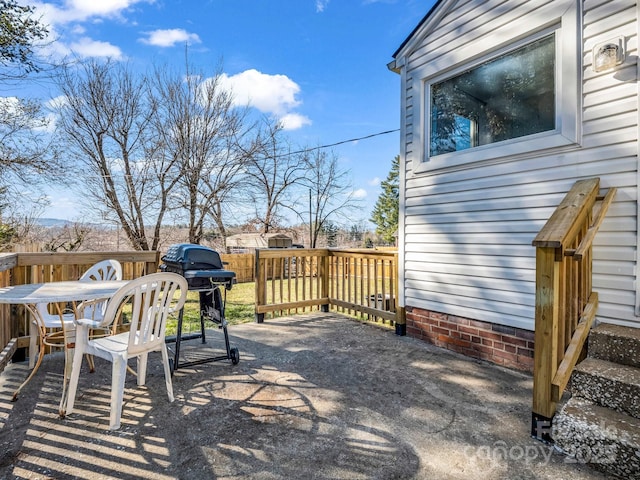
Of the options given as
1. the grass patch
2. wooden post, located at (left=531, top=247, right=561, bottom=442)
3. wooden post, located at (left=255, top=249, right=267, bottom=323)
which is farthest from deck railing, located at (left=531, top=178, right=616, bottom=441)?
the grass patch

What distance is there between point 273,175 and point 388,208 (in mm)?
18728

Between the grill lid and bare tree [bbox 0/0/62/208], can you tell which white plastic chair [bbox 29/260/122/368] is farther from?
bare tree [bbox 0/0/62/208]

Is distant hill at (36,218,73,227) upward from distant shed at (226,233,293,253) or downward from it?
upward

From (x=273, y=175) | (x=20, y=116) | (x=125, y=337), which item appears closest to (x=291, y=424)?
(x=125, y=337)

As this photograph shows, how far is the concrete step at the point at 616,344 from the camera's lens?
211 cm

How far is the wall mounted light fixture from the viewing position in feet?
7.95

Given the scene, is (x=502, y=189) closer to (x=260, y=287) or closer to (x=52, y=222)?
(x=260, y=287)

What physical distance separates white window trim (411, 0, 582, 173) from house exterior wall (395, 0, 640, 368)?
0.05 feet

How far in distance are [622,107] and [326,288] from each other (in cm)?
409

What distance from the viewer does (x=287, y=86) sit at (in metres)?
13.8

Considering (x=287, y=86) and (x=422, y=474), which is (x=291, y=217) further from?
(x=422, y=474)

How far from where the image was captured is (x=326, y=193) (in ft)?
60.5

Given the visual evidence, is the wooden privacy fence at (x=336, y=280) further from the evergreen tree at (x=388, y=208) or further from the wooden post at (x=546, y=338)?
the evergreen tree at (x=388, y=208)

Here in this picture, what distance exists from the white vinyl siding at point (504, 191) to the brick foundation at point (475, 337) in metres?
0.09
